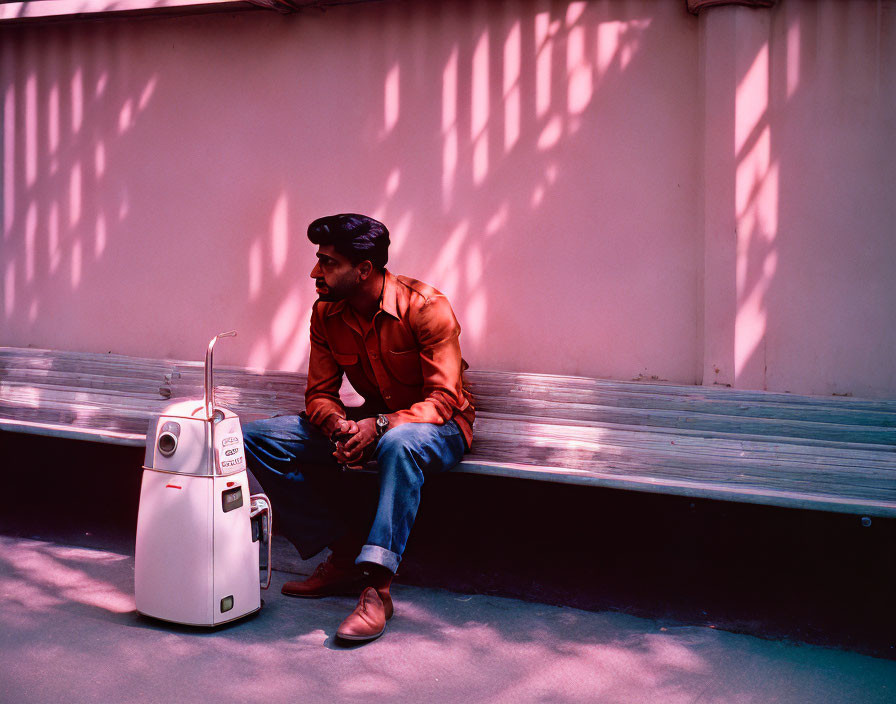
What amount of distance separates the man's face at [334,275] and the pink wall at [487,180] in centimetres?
114

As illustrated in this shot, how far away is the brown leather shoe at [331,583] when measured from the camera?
3924mm

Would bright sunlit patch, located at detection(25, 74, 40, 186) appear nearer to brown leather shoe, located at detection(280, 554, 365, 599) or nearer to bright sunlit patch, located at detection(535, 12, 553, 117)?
bright sunlit patch, located at detection(535, 12, 553, 117)

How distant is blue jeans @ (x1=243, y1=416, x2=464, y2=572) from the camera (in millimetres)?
3502

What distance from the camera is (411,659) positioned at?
332 centimetres

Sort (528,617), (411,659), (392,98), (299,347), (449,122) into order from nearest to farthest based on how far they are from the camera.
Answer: (411,659), (528,617), (449,122), (392,98), (299,347)

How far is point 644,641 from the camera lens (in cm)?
349

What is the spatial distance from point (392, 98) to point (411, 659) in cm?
303

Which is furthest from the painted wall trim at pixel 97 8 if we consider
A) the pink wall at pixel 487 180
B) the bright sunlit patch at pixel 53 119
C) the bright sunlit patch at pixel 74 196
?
the bright sunlit patch at pixel 74 196

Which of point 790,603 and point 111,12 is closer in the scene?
point 790,603

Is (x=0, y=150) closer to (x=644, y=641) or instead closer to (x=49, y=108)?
(x=49, y=108)

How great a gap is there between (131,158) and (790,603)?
444 cm

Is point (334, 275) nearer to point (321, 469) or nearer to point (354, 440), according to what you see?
point (354, 440)

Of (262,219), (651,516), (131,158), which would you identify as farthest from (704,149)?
(131,158)

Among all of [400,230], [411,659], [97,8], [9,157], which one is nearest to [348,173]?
[400,230]
